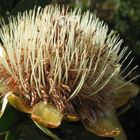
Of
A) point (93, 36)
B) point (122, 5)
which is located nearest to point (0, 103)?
point (93, 36)

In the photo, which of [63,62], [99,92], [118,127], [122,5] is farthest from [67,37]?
[122,5]

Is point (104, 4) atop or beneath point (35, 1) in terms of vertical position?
beneath

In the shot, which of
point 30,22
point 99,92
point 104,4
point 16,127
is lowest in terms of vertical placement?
point 104,4

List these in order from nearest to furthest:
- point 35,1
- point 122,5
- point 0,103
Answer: point 0,103, point 35,1, point 122,5

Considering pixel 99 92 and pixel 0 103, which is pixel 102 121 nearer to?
pixel 99 92

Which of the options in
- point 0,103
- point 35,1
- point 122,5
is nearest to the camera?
point 0,103

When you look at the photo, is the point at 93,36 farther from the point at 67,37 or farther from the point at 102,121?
the point at 102,121

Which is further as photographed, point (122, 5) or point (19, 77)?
point (122, 5)
